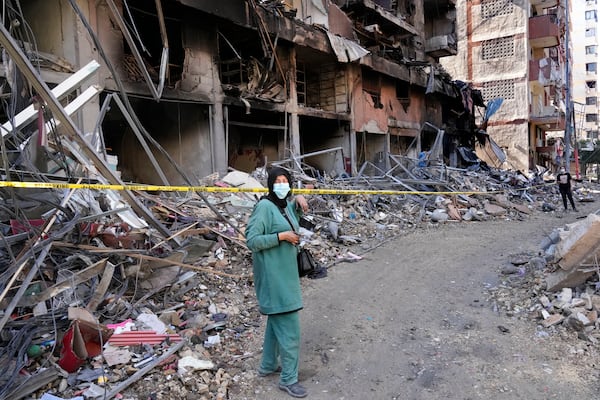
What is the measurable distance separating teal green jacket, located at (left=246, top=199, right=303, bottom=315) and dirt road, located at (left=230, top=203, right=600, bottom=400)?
72 cm

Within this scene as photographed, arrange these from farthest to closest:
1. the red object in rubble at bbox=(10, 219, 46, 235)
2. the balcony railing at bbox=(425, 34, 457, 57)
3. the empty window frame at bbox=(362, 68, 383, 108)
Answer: the balcony railing at bbox=(425, 34, 457, 57), the empty window frame at bbox=(362, 68, 383, 108), the red object in rubble at bbox=(10, 219, 46, 235)

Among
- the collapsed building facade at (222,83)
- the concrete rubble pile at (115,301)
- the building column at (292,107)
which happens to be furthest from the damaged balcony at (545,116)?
the concrete rubble pile at (115,301)

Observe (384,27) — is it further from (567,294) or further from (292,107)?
(567,294)

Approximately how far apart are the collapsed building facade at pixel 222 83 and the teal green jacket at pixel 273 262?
7.26 ft

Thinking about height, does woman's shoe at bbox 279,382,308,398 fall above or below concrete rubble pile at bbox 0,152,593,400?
below

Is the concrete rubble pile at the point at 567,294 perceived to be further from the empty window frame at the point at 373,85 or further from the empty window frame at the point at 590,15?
the empty window frame at the point at 590,15

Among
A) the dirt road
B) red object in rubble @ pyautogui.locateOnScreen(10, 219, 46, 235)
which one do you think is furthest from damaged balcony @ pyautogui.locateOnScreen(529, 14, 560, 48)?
red object in rubble @ pyautogui.locateOnScreen(10, 219, 46, 235)

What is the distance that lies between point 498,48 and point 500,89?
2827mm

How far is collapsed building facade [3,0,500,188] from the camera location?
20.3 ft

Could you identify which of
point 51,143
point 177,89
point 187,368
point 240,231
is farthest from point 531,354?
point 177,89

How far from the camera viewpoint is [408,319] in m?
4.50

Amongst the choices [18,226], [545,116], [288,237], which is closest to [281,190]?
[288,237]

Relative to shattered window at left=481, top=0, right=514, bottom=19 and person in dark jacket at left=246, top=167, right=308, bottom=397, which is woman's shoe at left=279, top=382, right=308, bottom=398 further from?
shattered window at left=481, top=0, right=514, bottom=19

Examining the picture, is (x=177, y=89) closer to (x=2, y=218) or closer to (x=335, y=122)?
(x=2, y=218)
